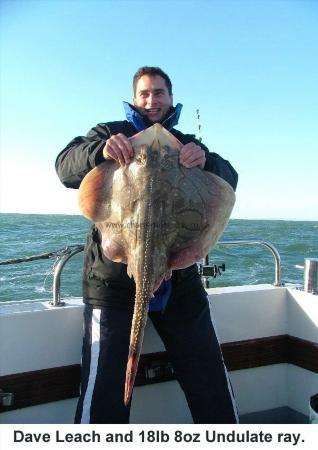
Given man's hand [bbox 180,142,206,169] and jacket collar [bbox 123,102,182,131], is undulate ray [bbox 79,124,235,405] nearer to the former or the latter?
man's hand [bbox 180,142,206,169]

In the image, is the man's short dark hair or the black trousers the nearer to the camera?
the black trousers

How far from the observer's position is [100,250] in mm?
2902

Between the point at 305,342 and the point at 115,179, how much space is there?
2538 mm

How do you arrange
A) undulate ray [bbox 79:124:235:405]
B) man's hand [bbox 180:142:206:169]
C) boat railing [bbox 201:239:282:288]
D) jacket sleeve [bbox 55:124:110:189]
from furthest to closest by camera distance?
boat railing [bbox 201:239:282:288] → jacket sleeve [bbox 55:124:110:189] → man's hand [bbox 180:142:206:169] → undulate ray [bbox 79:124:235:405]

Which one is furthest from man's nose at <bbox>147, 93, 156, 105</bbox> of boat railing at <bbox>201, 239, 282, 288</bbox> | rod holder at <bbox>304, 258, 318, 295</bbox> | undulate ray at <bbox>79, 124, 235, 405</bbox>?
rod holder at <bbox>304, 258, 318, 295</bbox>

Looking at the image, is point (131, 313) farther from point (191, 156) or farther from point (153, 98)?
point (153, 98)

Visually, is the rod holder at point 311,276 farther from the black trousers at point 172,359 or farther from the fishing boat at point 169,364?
the black trousers at point 172,359

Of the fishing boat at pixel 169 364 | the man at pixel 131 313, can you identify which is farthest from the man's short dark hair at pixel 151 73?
the fishing boat at pixel 169 364

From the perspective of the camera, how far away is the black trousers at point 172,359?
2801mm

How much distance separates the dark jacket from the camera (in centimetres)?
275

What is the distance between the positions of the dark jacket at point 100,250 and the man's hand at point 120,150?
0.51 ft

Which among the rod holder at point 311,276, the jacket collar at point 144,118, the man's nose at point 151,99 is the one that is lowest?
the rod holder at point 311,276

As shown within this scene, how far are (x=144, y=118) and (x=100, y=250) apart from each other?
0.95m

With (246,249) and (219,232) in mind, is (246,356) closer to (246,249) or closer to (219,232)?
(219,232)
